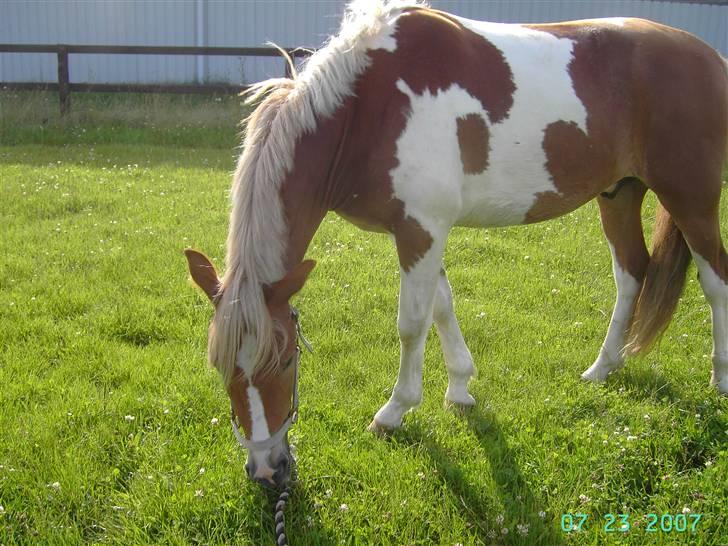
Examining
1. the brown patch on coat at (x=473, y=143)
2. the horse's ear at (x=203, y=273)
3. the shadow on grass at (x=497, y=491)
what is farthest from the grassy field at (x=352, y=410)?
the brown patch on coat at (x=473, y=143)

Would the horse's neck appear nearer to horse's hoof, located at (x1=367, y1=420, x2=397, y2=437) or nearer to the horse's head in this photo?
the horse's head

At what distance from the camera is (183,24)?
16.8 metres

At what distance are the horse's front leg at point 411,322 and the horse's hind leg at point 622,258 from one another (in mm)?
1275

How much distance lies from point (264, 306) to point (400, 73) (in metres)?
1.40

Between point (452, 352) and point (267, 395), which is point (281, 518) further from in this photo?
point (452, 352)

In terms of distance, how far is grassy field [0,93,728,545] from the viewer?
288 centimetres

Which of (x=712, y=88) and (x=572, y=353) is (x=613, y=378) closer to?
(x=572, y=353)

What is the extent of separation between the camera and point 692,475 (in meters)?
3.16

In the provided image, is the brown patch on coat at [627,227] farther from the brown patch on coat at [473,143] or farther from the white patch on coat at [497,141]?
the brown patch on coat at [473,143]

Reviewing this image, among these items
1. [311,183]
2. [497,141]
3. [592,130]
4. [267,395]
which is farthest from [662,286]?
[267,395]

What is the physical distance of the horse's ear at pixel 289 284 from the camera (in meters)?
2.67

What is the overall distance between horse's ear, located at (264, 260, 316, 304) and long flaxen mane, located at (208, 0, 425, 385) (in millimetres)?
59

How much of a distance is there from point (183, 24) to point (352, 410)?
15.5 metres

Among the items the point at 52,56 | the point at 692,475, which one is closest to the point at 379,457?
the point at 692,475
